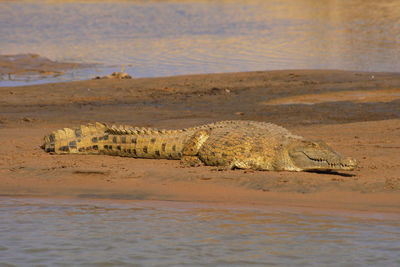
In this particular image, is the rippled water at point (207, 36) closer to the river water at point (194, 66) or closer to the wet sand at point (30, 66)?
the river water at point (194, 66)

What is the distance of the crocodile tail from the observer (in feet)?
28.3

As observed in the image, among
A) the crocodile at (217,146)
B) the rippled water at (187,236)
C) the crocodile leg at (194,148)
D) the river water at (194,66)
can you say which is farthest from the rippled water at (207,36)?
the rippled water at (187,236)

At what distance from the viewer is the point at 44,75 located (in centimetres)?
2030

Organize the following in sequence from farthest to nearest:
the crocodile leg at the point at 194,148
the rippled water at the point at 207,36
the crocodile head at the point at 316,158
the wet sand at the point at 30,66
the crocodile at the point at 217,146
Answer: the rippled water at the point at 207,36, the wet sand at the point at 30,66, the crocodile leg at the point at 194,148, the crocodile at the point at 217,146, the crocodile head at the point at 316,158

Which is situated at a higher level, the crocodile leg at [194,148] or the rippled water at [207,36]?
the rippled water at [207,36]

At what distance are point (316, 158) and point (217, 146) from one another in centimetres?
122

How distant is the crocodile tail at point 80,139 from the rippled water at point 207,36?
36.7 ft

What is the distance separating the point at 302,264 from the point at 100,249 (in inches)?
68.3

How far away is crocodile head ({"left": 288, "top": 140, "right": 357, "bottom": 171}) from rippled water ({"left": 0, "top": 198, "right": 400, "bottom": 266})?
1161mm

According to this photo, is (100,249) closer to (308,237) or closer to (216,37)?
(308,237)

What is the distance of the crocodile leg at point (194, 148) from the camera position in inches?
313

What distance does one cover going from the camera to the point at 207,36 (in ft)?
105

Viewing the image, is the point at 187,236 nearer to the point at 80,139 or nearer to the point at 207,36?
the point at 80,139

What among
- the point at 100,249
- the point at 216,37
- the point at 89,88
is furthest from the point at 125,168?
the point at 216,37
